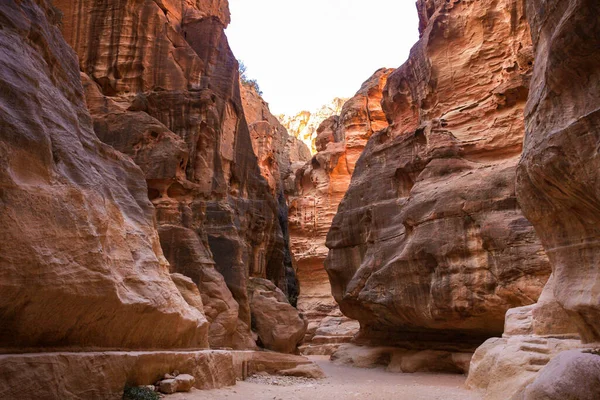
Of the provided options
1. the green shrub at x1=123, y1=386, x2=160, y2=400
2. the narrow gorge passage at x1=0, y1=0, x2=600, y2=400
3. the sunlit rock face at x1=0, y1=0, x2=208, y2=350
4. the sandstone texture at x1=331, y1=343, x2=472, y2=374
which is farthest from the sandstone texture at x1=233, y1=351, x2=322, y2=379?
the green shrub at x1=123, y1=386, x2=160, y2=400

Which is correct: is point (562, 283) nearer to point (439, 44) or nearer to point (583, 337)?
point (583, 337)

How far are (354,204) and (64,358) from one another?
19.2 metres

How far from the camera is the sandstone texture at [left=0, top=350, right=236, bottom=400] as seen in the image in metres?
6.05

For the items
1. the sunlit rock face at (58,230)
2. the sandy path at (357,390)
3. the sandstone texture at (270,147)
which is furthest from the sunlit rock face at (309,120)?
the sunlit rock face at (58,230)

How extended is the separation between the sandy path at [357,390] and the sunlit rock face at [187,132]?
19.3ft

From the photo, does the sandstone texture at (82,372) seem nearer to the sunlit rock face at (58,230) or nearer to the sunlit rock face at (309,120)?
the sunlit rock face at (58,230)

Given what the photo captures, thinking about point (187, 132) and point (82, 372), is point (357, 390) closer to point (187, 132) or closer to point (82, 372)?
point (82, 372)

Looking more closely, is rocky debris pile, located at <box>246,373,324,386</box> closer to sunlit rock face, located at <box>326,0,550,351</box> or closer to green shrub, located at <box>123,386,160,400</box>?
sunlit rock face, located at <box>326,0,550,351</box>

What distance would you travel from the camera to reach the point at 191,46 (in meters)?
27.2

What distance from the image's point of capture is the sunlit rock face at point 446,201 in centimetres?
1653

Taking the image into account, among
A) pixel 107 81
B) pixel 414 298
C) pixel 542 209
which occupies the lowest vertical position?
pixel 414 298

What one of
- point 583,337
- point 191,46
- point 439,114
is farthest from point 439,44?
point 583,337

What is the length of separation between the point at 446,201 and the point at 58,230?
14.0 m

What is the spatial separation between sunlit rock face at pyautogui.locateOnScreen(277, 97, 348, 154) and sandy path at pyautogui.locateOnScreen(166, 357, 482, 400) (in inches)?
2105
